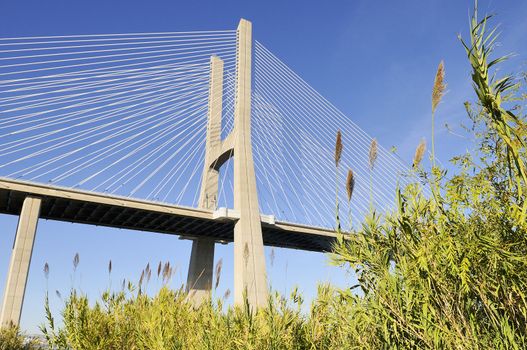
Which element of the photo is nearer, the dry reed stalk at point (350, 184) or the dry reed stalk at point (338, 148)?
the dry reed stalk at point (350, 184)

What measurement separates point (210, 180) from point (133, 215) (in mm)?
6391

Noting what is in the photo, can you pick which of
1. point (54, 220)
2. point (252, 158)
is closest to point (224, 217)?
point (252, 158)

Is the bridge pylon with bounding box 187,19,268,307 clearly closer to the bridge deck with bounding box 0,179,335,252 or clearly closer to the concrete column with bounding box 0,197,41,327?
the bridge deck with bounding box 0,179,335,252

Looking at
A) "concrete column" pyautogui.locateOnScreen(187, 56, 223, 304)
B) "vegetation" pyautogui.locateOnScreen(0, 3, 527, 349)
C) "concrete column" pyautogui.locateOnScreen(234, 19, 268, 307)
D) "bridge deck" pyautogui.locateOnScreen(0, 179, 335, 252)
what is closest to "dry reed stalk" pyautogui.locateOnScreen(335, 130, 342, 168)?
"vegetation" pyautogui.locateOnScreen(0, 3, 527, 349)

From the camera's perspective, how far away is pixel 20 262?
73.7ft

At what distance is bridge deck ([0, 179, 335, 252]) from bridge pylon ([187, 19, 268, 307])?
4.00 ft

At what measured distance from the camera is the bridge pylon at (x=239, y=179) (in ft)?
85.5

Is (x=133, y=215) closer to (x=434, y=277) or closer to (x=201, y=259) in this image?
(x=201, y=259)

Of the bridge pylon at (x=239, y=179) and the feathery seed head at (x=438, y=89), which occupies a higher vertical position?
the bridge pylon at (x=239, y=179)

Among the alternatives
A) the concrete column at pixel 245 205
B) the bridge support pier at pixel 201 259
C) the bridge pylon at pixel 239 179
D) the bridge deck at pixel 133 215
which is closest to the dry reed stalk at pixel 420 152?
the bridge pylon at pixel 239 179

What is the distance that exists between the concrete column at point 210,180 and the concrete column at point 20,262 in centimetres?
1055

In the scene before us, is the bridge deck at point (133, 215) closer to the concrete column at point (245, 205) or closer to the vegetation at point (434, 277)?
the concrete column at point (245, 205)

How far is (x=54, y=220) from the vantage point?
90.6 feet

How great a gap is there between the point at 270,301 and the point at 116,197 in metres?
22.0
